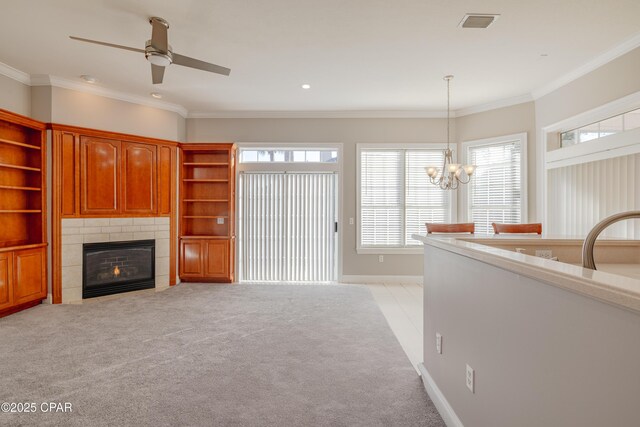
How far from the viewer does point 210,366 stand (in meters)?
2.69

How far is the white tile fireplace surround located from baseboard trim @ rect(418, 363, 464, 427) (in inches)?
172

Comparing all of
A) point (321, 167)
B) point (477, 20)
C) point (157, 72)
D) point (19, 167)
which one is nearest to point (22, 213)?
point (19, 167)

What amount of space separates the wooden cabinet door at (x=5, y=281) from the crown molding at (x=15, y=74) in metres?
2.24

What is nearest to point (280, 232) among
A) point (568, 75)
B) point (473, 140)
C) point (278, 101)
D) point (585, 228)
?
point (278, 101)

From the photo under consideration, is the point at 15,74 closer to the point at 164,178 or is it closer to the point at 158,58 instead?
the point at 164,178

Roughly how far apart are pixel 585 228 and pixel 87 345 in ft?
17.9

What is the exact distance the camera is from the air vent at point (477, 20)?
9.73 ft

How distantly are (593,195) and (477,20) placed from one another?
7.83 ft

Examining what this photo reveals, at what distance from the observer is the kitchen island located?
0.83 metres

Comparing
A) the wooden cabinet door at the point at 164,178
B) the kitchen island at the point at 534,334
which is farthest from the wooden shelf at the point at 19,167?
the kitchen island at the point at 534,334

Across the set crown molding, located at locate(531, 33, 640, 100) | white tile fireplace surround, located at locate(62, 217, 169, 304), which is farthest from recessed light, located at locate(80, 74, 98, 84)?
crown molding, located at locate(531, 33, 640, 100)

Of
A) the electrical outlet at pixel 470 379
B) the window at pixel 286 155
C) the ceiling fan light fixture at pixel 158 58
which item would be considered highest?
the ceiling fan light fixture at pixel 158 58

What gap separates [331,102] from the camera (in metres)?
5.36

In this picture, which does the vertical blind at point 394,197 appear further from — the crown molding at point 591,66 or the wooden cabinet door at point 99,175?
the wooden cabinet door at point 99,175
